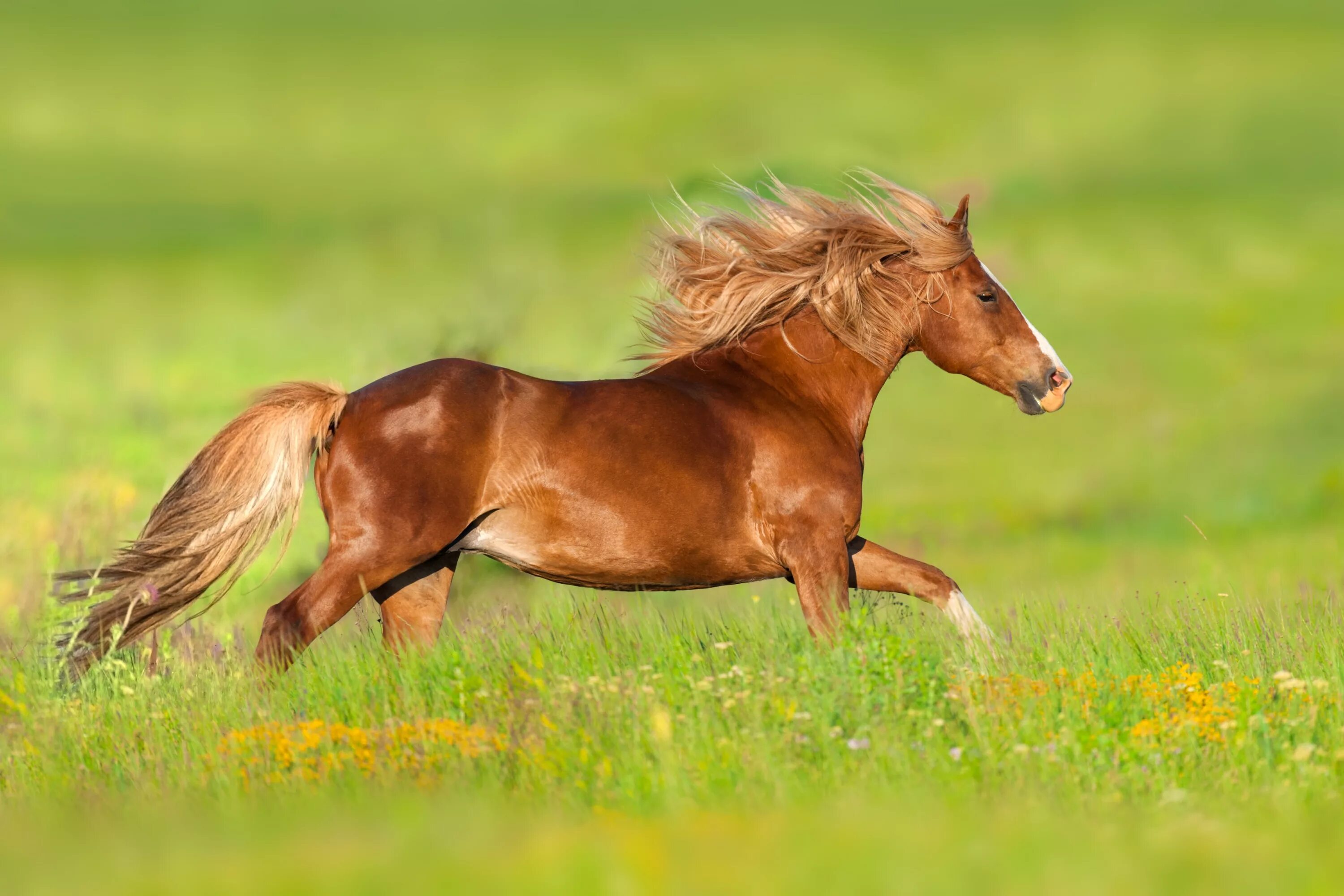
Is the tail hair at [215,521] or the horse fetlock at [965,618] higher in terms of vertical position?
the tail hair at [215,521]

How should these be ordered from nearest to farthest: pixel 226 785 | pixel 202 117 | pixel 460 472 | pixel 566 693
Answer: pixel 226 785
pixel 566 693
pixel 460 472
pixel 202 117

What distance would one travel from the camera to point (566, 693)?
19.1 feet

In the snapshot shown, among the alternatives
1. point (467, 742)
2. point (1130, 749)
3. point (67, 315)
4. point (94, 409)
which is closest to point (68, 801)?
point (467, 742)

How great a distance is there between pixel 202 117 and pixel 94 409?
51.1m

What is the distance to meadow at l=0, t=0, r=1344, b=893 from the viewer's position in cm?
445

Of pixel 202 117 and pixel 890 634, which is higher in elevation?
pixel 202 117

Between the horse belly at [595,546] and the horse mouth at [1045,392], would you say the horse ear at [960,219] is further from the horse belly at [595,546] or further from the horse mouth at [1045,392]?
the horse belly at [595,546]

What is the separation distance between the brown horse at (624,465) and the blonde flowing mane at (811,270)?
0.05 feet

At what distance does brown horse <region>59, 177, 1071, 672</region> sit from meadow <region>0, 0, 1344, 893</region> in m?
0.29

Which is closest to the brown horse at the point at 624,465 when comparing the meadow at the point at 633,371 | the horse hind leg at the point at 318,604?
the horse hind leg at the point at 318,604

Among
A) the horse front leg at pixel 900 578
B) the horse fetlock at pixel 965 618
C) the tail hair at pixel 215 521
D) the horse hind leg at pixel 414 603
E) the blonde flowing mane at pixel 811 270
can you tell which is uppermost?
the blonde flowing mane at pixel 811 270

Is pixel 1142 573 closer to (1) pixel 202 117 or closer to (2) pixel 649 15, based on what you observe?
(1) pixel 202 117

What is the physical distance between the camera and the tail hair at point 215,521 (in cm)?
646

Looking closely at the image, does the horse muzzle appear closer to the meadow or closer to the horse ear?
the horse ear
